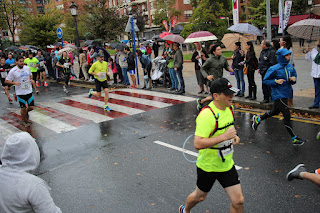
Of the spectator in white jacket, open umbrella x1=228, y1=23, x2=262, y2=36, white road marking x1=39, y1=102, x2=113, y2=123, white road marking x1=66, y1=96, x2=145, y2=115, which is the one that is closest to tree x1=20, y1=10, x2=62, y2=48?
white road marking x1=66, y1=96, x2=145, y2=115

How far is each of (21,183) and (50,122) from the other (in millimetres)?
7662

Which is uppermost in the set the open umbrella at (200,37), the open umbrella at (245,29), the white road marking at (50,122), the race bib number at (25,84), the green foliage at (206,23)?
the green foliage at (206,23)

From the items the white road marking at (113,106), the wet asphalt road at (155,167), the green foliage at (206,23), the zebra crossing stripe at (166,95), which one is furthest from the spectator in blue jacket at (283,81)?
the green foliage at (206,23)

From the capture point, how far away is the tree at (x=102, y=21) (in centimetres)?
3472

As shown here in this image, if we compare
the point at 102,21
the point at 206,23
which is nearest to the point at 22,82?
the point at 206,23

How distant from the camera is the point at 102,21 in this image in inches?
1377

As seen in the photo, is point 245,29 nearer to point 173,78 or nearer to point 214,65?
point 214,65

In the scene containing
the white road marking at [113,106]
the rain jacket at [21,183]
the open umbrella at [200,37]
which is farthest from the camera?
the open umbrella at [200,37]

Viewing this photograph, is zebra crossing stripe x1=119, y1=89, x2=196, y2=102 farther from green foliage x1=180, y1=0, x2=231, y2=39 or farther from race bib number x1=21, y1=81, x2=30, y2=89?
green foliage x1=180, y1=0, x2=231, y2=39

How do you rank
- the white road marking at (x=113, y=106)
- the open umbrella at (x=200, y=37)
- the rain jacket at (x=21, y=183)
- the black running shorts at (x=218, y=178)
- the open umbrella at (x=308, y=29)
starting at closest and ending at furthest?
the rain jacket at (x=21, y=183) → the black running shorts at (x=218, y=178) → the open umbrella at (x=308, y=29) → the white road marking at (x=113, y=106) → the open umbrella at (x=200, y=37)

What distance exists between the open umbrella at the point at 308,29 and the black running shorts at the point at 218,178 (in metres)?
7.27

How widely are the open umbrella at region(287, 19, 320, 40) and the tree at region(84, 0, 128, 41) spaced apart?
28.8 meters

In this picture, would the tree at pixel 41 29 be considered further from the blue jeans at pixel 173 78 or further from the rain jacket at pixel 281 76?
the rain jacket at pixel 281 76

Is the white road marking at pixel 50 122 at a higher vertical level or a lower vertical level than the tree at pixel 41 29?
lower
